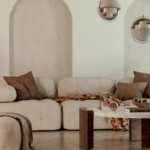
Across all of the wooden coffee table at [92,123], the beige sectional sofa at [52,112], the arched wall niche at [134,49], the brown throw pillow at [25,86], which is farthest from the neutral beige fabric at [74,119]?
the arched wall niche at [134,49]

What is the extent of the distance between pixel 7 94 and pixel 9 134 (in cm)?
187

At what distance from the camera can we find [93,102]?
14.9ft

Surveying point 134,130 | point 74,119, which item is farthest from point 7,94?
point 134,130

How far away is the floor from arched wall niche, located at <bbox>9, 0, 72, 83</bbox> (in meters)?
2.00

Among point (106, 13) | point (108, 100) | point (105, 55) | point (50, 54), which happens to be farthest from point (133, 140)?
point (50, 54)

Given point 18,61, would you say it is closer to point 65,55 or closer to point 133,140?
point 65,55

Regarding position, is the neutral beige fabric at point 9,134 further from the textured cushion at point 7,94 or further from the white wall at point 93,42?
the white wall at point 93,42

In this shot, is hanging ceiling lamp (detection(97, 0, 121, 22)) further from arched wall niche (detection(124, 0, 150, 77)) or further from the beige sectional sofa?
arched wall niche (detection(124, 0, 150, 77))

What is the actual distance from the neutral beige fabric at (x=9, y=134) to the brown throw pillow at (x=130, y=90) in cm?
268

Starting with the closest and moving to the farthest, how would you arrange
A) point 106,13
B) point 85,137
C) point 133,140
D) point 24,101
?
1. point 85,137
2. point 106,13
3. point 133,140
4. point 24,101

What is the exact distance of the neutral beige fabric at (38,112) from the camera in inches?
170

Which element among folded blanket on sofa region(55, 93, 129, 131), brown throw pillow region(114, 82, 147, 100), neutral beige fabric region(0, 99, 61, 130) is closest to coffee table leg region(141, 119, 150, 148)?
folded blanket on sofa region(55, 93, 129, 131)

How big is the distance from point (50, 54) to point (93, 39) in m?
1.01

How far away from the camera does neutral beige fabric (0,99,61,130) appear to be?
4.31 meters
